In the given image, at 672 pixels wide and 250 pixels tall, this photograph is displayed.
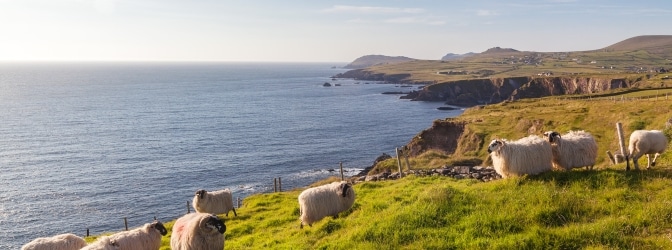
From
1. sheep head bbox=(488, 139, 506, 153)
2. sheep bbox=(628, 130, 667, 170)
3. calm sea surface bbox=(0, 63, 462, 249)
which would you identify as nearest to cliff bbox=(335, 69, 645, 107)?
calm sea surface bbox=(0, 63, 462, 249)

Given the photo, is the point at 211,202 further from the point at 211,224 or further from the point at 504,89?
the point at 504,89

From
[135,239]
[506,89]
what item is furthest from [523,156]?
[506,89]

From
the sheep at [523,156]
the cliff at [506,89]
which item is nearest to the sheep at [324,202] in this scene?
the sheep at [523,156]

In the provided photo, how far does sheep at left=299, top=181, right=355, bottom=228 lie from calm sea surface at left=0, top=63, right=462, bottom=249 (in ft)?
130

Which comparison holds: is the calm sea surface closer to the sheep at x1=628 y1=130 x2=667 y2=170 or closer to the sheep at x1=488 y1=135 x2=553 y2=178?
the sheep at x1=488 y1=135 x2=553 y2=178

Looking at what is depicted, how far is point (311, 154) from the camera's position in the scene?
8306cm

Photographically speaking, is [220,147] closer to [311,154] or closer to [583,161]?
[311,154]

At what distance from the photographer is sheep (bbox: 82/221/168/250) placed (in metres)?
14.8

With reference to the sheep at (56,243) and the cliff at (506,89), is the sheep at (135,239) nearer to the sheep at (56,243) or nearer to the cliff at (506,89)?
the sheep at (56,243)

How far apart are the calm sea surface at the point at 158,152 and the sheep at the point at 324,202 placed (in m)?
39.5

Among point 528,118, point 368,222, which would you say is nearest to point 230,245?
point 368,222

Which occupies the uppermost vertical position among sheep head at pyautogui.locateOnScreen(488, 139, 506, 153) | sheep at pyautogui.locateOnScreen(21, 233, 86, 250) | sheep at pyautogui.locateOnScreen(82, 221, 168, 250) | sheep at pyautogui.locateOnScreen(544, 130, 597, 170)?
sheep head at pyautogui.locateOnScreen(488, 139, 506, 153)

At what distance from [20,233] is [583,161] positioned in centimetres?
5802

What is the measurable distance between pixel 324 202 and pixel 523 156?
790cm
